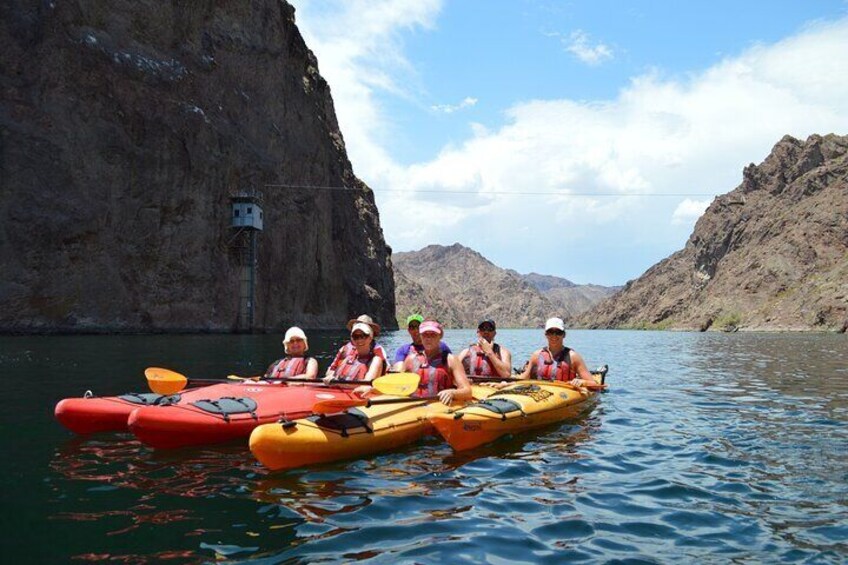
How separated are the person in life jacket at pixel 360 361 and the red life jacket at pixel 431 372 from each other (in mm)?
714

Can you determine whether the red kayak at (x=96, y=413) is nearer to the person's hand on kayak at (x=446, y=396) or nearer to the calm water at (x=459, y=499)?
the calm water at (x=459, y=499)

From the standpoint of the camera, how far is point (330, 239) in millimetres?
79438

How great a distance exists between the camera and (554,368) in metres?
14.1

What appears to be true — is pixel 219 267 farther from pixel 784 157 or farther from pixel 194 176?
pixel 784 157

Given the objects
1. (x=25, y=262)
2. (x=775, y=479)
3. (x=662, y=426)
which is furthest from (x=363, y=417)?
(x=25, y=262)

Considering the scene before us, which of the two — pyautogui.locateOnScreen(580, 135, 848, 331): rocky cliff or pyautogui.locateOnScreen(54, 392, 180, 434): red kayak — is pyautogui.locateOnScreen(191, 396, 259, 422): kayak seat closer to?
pyautogui.locateOnScreen(54, 392, 180, 434): red kayak

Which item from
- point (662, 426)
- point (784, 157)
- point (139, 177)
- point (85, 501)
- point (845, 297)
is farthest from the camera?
point (784, 157)

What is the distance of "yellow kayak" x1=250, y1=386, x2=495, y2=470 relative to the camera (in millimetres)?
8383

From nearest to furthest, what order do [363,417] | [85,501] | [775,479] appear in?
[85,501] → [775,479] → [363,417]

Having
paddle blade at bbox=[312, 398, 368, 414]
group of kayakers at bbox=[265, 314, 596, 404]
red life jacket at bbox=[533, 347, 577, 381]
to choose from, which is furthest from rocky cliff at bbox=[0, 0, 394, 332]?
paddle blade at bbox=[312, 398, 368, 414]

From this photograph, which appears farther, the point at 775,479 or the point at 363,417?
the point at 363,417

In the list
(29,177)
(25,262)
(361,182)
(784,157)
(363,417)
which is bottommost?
(363,417)

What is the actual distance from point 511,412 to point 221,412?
4.54m

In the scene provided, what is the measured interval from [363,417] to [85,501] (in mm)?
3810
